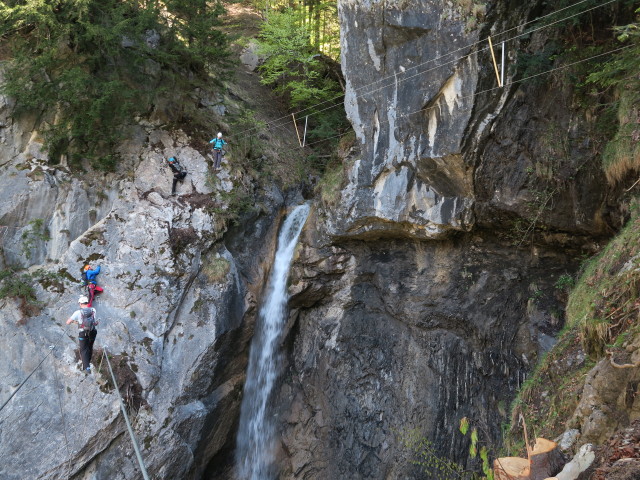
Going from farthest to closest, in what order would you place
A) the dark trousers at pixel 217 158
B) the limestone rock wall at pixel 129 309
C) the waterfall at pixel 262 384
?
the dark trousers at pixel 217 158 → the waterfall at pixel 262 384 → the limestone rock wall at pixel 129 309

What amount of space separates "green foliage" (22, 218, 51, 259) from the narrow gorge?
6 centimetres

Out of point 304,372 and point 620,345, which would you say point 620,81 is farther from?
point 304,372

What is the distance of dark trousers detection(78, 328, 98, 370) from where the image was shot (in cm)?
917

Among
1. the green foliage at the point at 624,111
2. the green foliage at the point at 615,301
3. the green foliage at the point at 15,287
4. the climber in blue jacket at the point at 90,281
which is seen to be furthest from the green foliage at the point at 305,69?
the green foliage at the point at 615,301

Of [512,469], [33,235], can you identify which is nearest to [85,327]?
[33,235]

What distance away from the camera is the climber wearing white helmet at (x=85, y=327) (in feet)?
28.5

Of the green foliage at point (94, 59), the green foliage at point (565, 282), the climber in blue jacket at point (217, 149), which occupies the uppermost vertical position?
the green foliage at point (94, 59)

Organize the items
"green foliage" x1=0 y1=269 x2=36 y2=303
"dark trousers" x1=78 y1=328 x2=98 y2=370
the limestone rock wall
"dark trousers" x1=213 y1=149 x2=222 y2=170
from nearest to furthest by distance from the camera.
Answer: "dark trousers" x1=78 y1=328 x2=98 y2=370
the limestone rock wall
"green foliage" x1=0 y1=269 x2=36 y2=303
"dark trousers" x1=213 y1=149 x2=222 y2=170

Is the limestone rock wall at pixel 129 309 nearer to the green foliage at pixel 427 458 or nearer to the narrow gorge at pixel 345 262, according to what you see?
the narrow gorge at pixel 345 262

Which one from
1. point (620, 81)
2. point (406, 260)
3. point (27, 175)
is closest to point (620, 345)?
point (620, 81)

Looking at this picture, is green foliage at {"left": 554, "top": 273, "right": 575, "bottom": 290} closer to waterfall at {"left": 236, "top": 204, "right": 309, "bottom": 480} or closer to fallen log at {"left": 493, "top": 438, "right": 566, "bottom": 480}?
waterfall at {"left": 236, "top": 204, "right": 309, "bottom": 480}

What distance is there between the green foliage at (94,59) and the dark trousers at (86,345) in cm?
481

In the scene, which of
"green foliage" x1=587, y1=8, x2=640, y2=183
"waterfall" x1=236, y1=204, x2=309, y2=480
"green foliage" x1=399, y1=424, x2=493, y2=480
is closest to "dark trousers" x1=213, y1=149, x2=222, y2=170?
"waterfall" x1=236, y1=204, x2=309, y2=480

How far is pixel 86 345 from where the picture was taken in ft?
30.7
